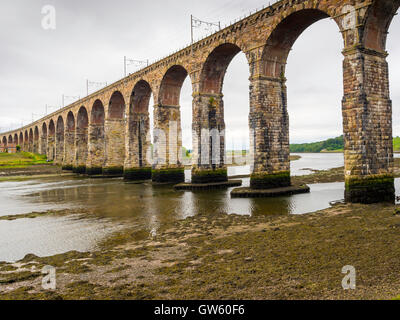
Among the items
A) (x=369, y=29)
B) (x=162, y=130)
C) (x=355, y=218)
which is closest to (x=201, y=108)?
(x=162, y=130)

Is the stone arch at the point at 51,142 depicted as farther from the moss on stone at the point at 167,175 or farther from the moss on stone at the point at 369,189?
the moss on stone at the point at 369,189

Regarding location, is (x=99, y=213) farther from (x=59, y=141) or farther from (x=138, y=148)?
(x=59, y=141)

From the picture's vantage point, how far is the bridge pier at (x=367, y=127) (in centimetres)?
1279

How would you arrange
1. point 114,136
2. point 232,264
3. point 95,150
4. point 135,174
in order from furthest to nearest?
point 95,150, point 114,136, point 135,174, point 232,264

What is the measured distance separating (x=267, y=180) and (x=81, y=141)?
37.2m

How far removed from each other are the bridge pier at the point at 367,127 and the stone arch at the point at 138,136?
23154 mm

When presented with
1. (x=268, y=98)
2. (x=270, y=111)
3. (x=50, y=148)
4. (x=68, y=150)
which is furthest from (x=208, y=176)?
(x=50, y=148)

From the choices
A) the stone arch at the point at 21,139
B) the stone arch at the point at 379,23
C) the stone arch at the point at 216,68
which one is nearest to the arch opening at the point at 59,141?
the stone arch at the point at 216,68

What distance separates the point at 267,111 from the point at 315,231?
10789 mm

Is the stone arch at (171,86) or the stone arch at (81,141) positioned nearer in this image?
the stone arch at (171,86)

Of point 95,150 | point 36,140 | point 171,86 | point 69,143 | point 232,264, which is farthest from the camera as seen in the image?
point 36,140

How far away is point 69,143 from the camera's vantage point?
175 ft
